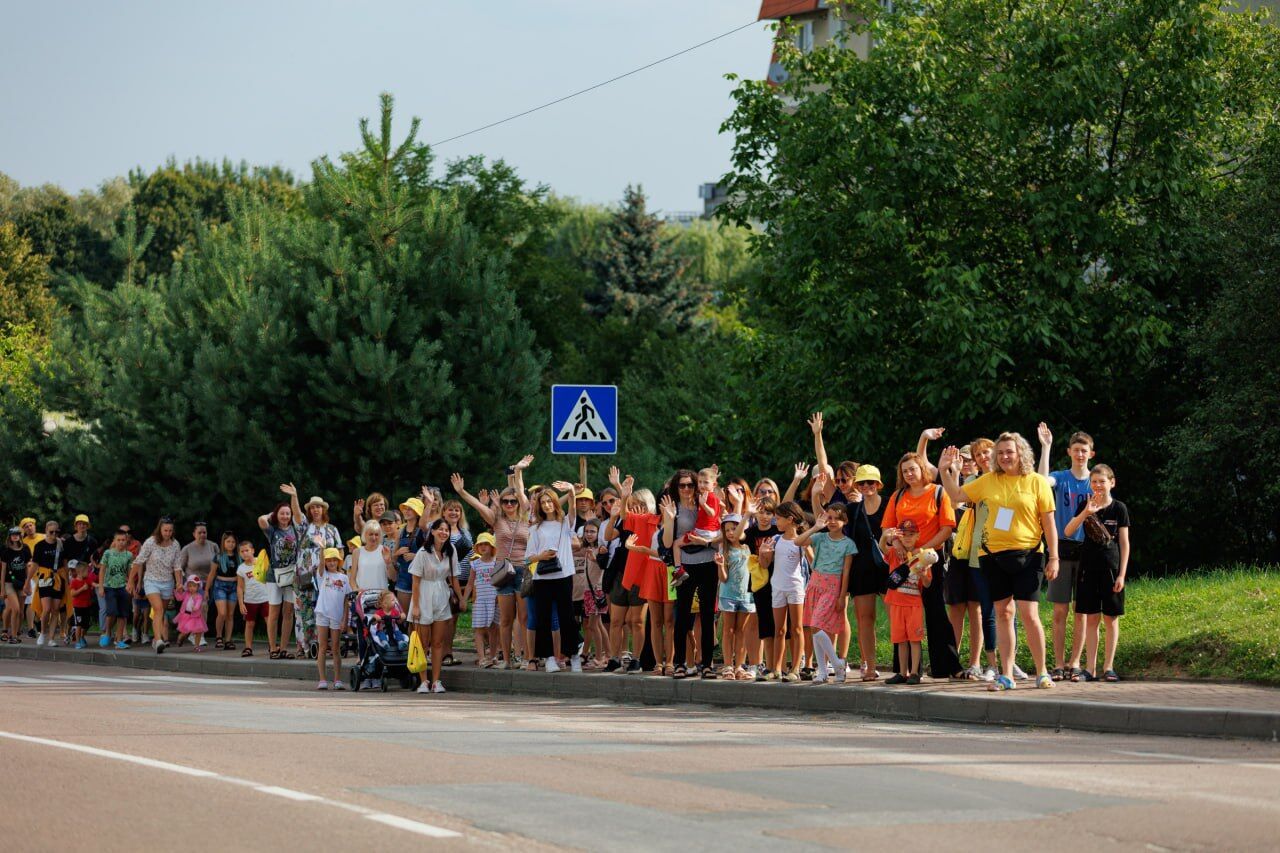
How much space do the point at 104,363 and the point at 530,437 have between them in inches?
377

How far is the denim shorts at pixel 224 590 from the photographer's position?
2542 centimetres

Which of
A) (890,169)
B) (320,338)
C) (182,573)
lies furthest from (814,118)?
(182,573)

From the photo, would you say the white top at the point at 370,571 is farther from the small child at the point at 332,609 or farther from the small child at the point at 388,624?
the small child at the point at 332,609

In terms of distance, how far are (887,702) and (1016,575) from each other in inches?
57.4

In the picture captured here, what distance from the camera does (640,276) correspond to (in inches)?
2901

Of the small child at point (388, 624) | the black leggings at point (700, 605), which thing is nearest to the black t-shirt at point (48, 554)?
the small child at point (388, 624)

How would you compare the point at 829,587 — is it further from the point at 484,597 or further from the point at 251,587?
the point at 251,587

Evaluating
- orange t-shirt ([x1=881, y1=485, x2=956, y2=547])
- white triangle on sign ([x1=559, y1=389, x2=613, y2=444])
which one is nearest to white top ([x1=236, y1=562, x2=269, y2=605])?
white triangle on sign ([x1=559, y1=389, x2=613, y2=444])

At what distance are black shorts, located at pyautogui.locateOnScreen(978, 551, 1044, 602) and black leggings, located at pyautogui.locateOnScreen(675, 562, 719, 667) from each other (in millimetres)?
3314

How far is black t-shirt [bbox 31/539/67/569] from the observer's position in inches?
1085

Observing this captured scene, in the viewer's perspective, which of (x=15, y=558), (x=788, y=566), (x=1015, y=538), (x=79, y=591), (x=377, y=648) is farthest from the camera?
(x=15, y=558)

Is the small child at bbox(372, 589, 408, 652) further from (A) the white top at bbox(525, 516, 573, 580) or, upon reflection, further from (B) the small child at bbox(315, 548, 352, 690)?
(A) the white top at bbox(525, 516, 573, 580)

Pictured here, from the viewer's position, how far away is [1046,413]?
2827 centimetres

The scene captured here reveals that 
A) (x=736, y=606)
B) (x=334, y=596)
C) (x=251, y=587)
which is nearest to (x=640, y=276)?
(x=251, y=587)
